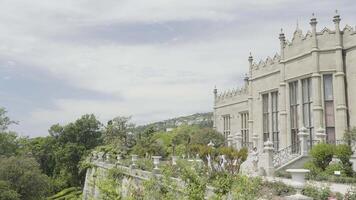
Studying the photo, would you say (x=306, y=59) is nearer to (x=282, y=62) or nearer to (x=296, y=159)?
(x=282, y=62)

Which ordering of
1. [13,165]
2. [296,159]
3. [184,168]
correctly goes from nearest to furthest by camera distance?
1. [184,168]
2. [296,159]
3. [13,165]

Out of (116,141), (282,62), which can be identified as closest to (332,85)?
(282,62)

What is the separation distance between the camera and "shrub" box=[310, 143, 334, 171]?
777 inches

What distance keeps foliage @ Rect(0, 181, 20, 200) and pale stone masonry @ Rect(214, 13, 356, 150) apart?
Result: 18.2 m

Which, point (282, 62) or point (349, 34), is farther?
point (282, 62)

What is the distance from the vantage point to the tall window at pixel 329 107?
25.5 meters

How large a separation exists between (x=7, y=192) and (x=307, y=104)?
23586 millimetres

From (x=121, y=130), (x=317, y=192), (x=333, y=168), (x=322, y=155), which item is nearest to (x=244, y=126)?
(x=121, y=130)

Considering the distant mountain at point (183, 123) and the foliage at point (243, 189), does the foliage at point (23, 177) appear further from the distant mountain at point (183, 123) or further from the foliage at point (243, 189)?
the foliage at point (243, 189)

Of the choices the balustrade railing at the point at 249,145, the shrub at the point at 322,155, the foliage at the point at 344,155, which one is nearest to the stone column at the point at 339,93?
the shrub at the point at 322,155

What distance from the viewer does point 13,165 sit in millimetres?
35875

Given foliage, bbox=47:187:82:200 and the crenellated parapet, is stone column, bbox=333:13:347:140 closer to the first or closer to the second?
the crenellated parapet

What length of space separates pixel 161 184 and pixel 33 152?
176 feet

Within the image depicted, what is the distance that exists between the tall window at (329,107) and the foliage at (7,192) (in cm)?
2406
